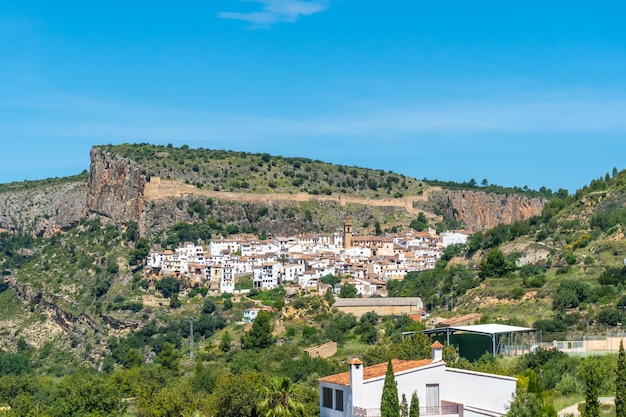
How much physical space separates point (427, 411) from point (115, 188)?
97.0 meters

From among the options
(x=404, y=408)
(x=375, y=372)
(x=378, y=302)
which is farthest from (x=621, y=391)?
(x=378, y=302)

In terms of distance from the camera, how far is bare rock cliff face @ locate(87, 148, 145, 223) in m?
119

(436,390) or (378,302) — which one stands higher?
(436,390)

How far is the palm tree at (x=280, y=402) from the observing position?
114ft

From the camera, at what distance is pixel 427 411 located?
3050 centimetres

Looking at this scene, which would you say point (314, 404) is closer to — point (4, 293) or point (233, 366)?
point (233, 366)

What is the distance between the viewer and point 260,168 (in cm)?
13388

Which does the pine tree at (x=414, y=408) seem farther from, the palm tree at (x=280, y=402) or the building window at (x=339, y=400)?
the palm tree at (x=280, y=402)

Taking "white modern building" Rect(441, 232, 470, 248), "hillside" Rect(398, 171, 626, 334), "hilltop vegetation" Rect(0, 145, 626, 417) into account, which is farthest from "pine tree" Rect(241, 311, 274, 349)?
"white modern building" Rect(441, 232, 470, 248)

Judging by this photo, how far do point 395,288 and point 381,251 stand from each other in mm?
18464

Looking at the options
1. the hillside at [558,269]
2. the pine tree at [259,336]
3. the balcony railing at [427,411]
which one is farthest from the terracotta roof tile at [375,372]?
the pine tree at [259,336]

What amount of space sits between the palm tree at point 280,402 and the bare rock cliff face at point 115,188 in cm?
8214

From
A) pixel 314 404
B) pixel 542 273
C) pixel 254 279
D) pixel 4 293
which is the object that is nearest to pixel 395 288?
pixel 254 279

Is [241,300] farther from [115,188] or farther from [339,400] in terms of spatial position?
[339,400]
